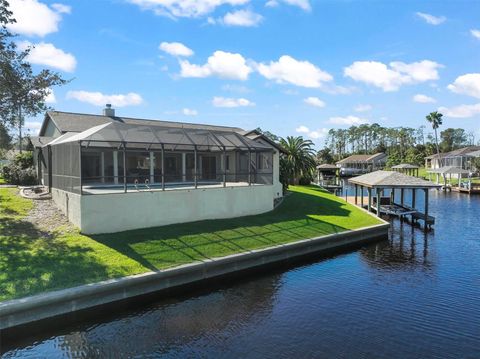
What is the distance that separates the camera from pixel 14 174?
24.4 m

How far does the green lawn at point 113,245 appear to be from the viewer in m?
10.8

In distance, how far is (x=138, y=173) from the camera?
72.2 ft

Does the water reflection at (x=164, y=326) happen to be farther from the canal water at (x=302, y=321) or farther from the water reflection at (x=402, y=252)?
the water reflection at (x=402, y=252)

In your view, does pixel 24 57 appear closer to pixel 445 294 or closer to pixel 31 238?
pixel 31 238

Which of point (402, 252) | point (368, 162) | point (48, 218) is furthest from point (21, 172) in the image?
point (368, 162)

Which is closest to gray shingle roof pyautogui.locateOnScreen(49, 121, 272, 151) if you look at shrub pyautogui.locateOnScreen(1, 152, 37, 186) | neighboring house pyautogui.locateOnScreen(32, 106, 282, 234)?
neighboring house pyautogui.locateOnScreen(32, 106, 282, 234)

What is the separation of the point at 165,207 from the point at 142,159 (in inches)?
261

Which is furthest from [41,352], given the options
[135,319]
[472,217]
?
[472,217]

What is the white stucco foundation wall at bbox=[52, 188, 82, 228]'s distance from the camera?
14.6m

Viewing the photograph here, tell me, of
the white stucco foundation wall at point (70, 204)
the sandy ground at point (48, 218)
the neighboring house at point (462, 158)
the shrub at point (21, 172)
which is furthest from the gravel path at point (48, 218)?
the neighboring house at point (462, 158)

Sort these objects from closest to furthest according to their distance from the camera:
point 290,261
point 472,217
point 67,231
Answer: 1. point 67,231
2. point 290,261
3. point 472,217

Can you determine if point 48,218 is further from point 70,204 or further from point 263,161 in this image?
point 263,161

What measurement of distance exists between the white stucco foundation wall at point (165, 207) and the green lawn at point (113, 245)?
533 mm

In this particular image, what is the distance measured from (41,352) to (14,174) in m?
19.7
